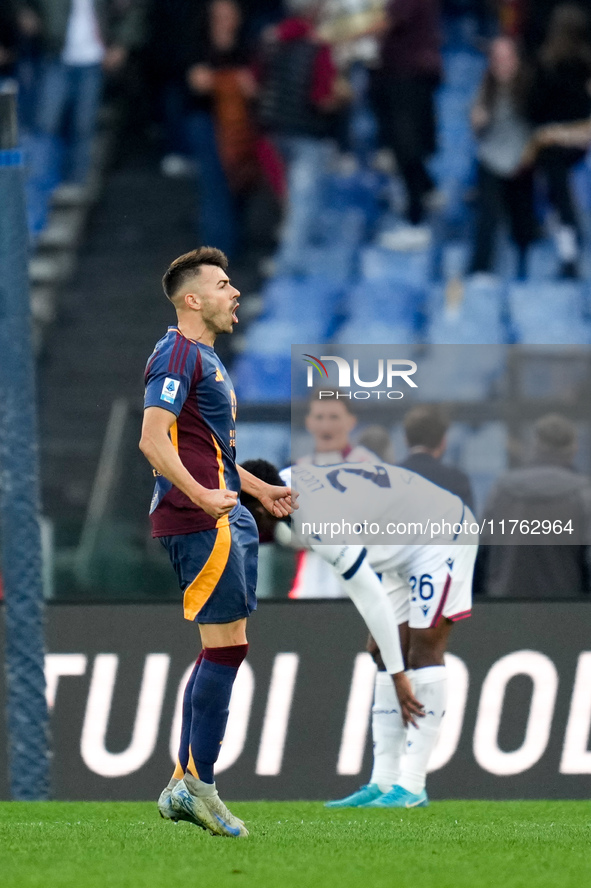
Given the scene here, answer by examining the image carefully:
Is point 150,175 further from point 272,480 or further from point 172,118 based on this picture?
point 272,480

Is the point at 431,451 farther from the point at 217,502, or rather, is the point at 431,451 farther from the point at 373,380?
the point at 217,502

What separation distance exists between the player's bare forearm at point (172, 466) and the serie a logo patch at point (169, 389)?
38mm

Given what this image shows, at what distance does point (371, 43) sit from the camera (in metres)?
12.5

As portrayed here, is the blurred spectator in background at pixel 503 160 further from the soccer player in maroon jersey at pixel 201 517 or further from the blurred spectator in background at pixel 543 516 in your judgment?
the soccer player in maroon jersey at pixel 201 517

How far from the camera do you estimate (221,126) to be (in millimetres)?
12367

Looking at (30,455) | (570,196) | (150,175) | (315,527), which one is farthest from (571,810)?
(150,175)

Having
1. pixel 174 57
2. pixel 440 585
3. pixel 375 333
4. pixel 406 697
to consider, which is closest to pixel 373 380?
pixel 440 585

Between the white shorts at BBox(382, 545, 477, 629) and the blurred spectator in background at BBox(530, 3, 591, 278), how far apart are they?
5.59 meters

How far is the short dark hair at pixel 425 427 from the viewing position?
7.39 metres

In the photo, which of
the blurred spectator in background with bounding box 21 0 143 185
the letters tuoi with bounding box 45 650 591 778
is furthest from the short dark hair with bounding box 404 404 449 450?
the blurred spectator in background with bounding box 21 0 143 185

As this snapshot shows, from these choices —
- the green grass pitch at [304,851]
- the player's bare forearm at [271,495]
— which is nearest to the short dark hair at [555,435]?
the green grass pitch at [304,851]

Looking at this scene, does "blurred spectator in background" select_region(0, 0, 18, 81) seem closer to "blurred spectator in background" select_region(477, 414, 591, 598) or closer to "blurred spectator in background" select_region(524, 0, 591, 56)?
"blurred spectator in background" select_region(524, 0, 591, 56)

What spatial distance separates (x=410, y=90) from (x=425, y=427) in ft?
17.0

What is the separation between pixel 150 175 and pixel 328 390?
6599mm
